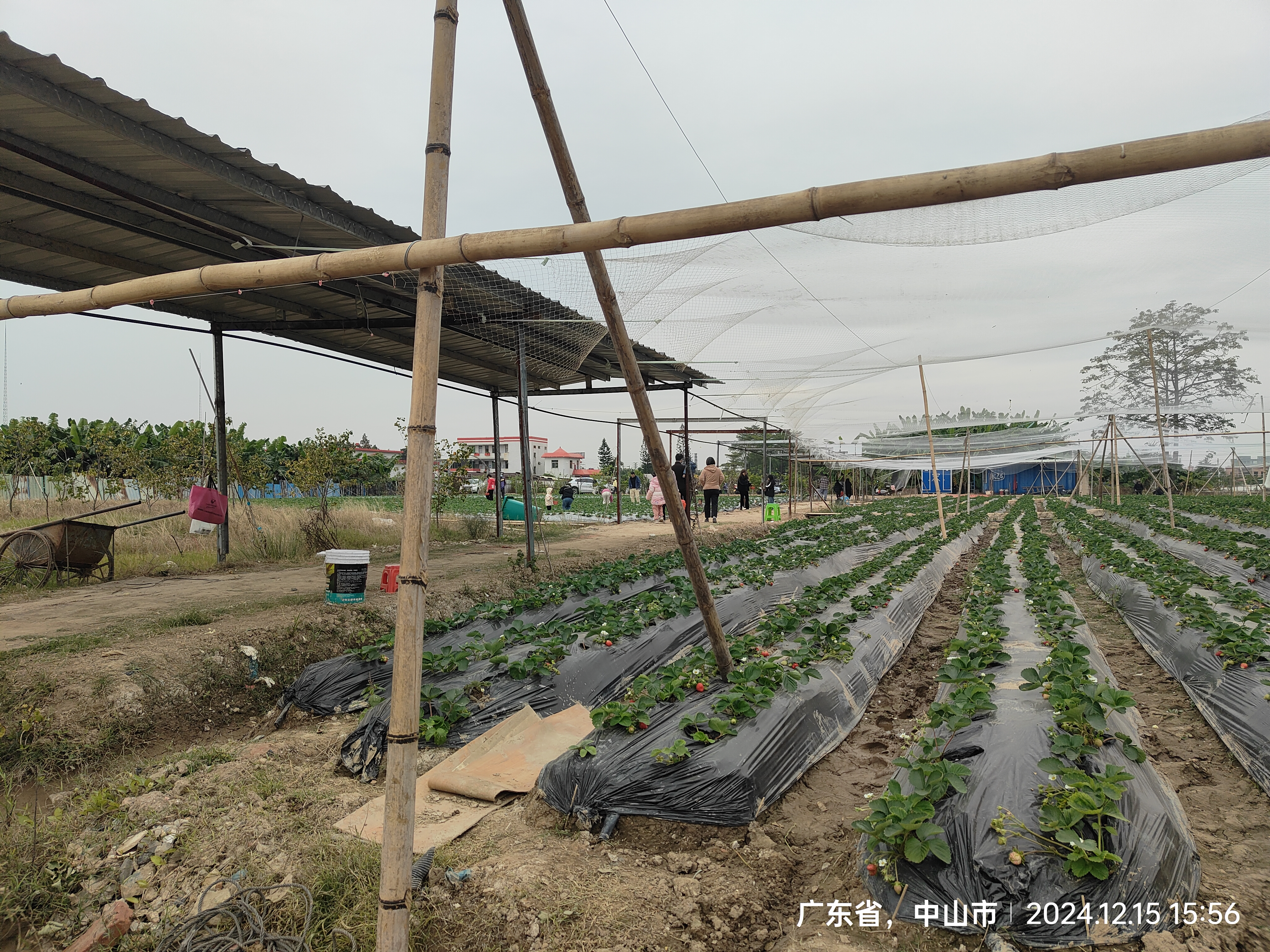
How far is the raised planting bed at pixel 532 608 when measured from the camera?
4914 millimetres

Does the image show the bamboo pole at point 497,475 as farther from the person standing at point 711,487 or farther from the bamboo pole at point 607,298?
the bamboo pole at point 607,298

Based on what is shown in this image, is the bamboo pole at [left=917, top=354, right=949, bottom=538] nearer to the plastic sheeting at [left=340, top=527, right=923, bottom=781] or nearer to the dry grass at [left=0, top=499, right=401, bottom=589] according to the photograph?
the plastic sheeting at [left=340, top=527, right=923, bottom=781]

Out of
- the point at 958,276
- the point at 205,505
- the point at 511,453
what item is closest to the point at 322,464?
the point at 205,505

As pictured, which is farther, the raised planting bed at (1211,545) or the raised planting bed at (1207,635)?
the raised planting bed at (1211,545)

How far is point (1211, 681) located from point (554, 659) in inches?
167

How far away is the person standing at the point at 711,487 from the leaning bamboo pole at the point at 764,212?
44.7 feet

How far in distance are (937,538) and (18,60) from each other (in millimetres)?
12832

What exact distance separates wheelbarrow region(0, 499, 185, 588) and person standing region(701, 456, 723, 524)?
11.2 metres

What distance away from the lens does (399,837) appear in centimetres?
233

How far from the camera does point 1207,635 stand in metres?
5.07

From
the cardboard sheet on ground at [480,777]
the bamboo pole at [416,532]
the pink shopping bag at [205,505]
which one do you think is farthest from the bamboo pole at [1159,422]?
the pink shopping bag at [205,505]

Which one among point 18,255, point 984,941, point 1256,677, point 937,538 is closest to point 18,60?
point 18,255

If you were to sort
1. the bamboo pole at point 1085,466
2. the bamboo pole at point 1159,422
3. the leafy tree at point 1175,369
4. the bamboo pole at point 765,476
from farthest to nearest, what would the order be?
the bamboo pole at point 1085,466
the bamboo pole at point 765,476
the bamboo pole at point 1159,422
the leafy tree at point 1175,369

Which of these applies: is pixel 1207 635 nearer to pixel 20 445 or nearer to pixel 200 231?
pixel 200 231
